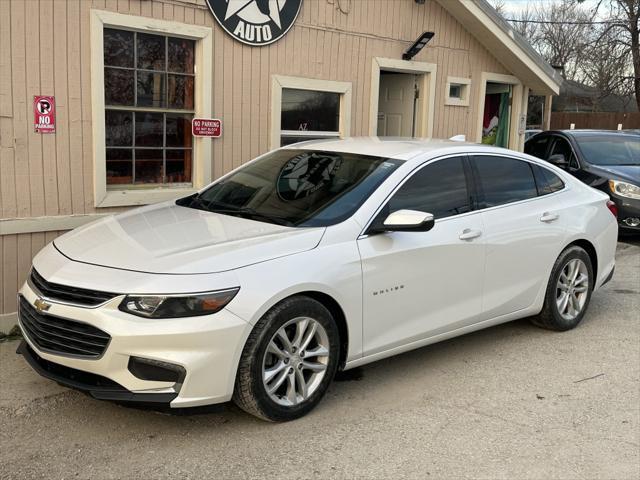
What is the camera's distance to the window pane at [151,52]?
6.12m

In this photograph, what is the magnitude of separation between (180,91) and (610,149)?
289 inches

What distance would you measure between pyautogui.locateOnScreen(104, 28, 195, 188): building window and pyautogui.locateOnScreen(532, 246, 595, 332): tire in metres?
3.62

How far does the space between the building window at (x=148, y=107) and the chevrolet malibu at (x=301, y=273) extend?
5.18 ft

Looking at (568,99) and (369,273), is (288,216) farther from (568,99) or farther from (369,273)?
(568,99)

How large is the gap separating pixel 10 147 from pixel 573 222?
4661 mm

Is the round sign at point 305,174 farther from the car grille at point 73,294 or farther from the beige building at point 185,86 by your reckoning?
the beige building at point 185,86

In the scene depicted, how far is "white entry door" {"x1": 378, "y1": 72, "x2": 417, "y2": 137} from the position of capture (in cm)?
881

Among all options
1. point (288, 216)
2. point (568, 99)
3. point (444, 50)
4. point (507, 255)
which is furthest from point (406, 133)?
point (568, 99)

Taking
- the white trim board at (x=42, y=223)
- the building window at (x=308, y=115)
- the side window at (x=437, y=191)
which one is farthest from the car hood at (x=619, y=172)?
the white trim board at (x=42, y=223)

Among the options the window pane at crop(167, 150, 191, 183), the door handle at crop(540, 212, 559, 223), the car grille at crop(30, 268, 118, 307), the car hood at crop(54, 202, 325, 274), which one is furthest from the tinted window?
the car grille at crop(30, 268, 118, 307)

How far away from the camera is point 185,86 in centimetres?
646

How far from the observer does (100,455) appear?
11.3 feet

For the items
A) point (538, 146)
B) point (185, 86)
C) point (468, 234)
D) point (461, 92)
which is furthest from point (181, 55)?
point (538, 146)

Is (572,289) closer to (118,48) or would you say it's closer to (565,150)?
(118,48)
